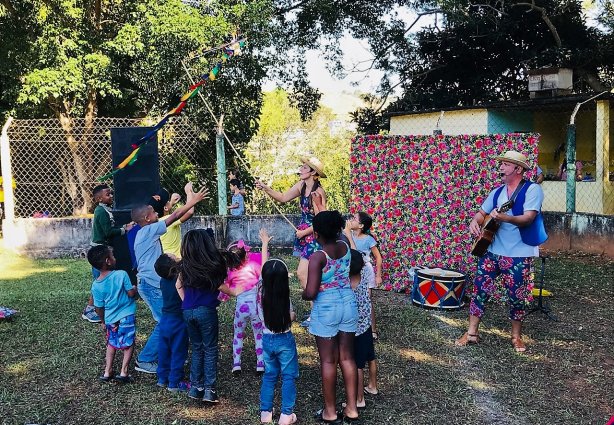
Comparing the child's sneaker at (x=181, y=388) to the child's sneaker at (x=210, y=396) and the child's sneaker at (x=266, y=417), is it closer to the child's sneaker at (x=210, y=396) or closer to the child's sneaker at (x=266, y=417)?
the child's sneaker at (x=210, y=396)

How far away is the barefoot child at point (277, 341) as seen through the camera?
13.0 feet

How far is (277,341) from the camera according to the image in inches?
158

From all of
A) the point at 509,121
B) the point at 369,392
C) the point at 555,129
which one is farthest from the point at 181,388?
the point at 555,129

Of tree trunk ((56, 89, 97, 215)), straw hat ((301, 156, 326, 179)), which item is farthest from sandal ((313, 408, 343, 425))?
tree trunk ((56, 89, 97, 215))

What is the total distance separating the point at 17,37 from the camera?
11180 millimetres

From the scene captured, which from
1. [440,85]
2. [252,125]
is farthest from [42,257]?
[440,85]

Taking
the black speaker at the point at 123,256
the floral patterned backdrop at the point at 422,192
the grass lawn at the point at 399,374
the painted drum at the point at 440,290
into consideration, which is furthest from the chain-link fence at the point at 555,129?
the black speaker at the point at 123,256

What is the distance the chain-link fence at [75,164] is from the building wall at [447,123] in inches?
199

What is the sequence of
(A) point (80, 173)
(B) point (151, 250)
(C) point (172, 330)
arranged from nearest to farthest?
(C) point (172, 330)
(B) point (151, 250)
(A) point (80, 173)

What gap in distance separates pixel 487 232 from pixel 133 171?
180 inches

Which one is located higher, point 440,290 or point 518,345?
point 440,290

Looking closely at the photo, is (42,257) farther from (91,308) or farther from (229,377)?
(229,377)

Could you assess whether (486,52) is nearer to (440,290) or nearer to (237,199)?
(237,199)

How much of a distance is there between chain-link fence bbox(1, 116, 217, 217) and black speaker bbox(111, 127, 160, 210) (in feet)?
7.36
